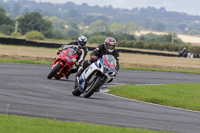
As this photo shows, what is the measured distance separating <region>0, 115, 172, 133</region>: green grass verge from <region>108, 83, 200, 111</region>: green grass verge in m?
5.42

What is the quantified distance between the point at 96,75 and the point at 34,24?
9150 cm

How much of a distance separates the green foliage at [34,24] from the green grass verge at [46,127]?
300 feet

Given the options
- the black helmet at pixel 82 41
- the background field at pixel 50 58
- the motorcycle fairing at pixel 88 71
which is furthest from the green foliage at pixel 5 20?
the motorcycle fairing at pixel 88 71

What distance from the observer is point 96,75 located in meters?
12.7

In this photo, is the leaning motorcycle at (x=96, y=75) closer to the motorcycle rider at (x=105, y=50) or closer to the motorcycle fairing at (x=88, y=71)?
the motorcycle fairing at (x=88, y=71)

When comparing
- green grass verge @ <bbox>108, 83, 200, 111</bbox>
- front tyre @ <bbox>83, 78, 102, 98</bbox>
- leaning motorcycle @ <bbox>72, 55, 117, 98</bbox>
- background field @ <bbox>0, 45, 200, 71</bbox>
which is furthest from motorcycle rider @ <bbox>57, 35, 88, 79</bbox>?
background field @ <bbox>0, 45, 200, 71</bbox>

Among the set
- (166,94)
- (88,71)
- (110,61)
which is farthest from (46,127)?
(166,94)

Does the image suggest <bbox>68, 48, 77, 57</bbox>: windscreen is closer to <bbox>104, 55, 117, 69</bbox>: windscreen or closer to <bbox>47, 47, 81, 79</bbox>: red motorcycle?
<bbox>47, 47, 81, 79</bbox>: red motorcycle

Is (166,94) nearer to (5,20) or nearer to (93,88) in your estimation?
(93,88)

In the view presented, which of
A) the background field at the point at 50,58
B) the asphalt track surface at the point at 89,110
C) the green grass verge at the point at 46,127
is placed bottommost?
the background field at the point at 50,58

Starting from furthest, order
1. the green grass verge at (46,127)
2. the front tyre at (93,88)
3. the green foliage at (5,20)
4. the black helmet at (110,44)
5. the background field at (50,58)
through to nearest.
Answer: the green foliage at (5,20)
the background field at (50,58)
the black helmet at (110,44)
the front tyre at (93,88)
the green grass verge at (46,127)

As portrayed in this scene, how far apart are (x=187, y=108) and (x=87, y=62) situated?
2982 mm

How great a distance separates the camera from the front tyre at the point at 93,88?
12484 mm

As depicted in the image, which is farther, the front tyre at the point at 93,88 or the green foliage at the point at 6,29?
the green foliage at the point at 6,29
